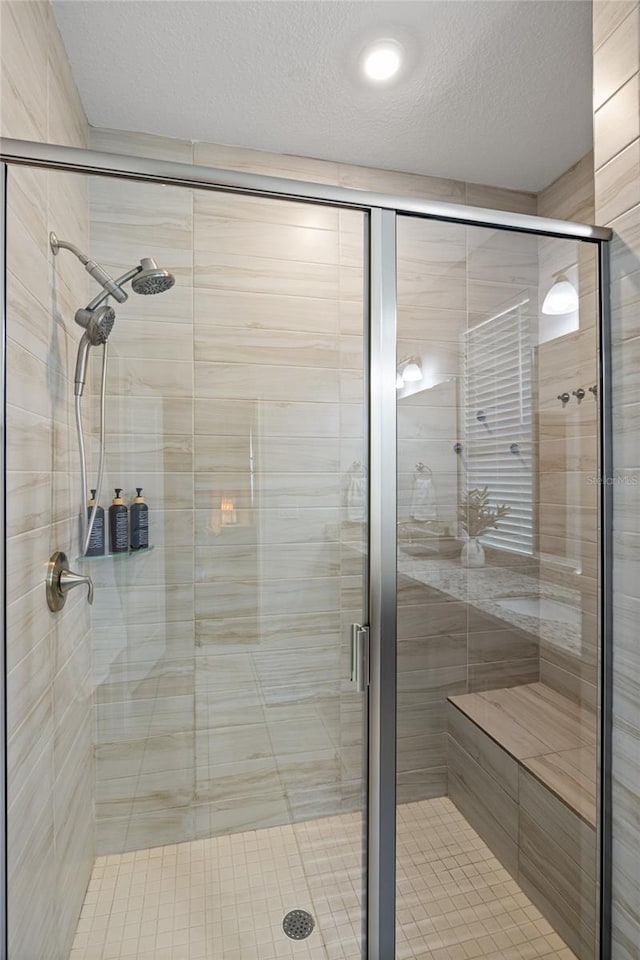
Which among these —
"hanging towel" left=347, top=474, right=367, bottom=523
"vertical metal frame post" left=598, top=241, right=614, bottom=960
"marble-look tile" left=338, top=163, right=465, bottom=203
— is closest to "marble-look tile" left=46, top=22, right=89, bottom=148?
"marble-look tile" left=338, top=163, right=465, bottom=203

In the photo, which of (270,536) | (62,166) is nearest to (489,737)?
(270,536)

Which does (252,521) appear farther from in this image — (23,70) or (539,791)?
(23,70)

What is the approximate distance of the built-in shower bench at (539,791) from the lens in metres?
1.20

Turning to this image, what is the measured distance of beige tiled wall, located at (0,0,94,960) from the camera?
104 centimetres

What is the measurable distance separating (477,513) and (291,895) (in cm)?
97

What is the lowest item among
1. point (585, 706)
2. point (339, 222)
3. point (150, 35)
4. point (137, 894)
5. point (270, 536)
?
point (137, 894)

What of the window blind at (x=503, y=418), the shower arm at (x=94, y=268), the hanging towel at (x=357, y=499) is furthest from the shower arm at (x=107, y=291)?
the window blind at (x=503, y=418)

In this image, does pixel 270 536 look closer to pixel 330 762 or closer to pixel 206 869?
pixel 330 762

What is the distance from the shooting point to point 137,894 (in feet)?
3.89

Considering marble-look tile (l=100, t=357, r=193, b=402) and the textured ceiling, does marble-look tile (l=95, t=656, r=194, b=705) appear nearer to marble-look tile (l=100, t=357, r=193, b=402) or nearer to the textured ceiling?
marble-look tile (l=100, t=357, r=193, b=402)

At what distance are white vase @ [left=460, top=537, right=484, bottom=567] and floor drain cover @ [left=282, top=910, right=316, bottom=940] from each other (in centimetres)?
89

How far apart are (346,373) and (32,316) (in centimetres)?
65

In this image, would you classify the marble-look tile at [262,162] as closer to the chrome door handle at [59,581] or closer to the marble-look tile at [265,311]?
the marble-look tile at [265,311]

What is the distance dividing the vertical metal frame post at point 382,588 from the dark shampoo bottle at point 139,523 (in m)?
0.48
